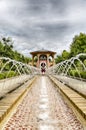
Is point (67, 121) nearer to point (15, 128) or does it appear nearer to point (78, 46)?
point (15, 128)

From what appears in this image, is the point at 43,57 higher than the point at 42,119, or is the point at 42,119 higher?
the point at 43,57

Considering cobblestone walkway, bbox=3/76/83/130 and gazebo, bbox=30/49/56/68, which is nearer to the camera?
cobblestone walkway, bbox=3/76/83/130

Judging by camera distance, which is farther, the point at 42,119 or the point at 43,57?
the point at 43,57

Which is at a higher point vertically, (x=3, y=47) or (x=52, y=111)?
(x=3, y=47)

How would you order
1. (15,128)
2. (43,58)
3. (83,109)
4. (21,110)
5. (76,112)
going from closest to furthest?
(15,128), (83,109), (76,112), (21,110), (43,58)

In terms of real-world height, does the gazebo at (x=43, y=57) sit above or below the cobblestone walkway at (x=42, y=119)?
above

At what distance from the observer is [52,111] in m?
7.32

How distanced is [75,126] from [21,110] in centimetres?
241

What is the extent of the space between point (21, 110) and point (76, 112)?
5.65 ft

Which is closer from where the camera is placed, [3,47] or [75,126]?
[75,126]

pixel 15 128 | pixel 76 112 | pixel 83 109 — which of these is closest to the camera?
pixel 15 128

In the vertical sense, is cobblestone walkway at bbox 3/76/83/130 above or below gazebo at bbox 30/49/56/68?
below

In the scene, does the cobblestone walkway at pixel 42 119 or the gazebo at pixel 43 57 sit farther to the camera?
the gazebo at pixel 43 57

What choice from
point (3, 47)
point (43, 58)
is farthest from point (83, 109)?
point (43, 58)
